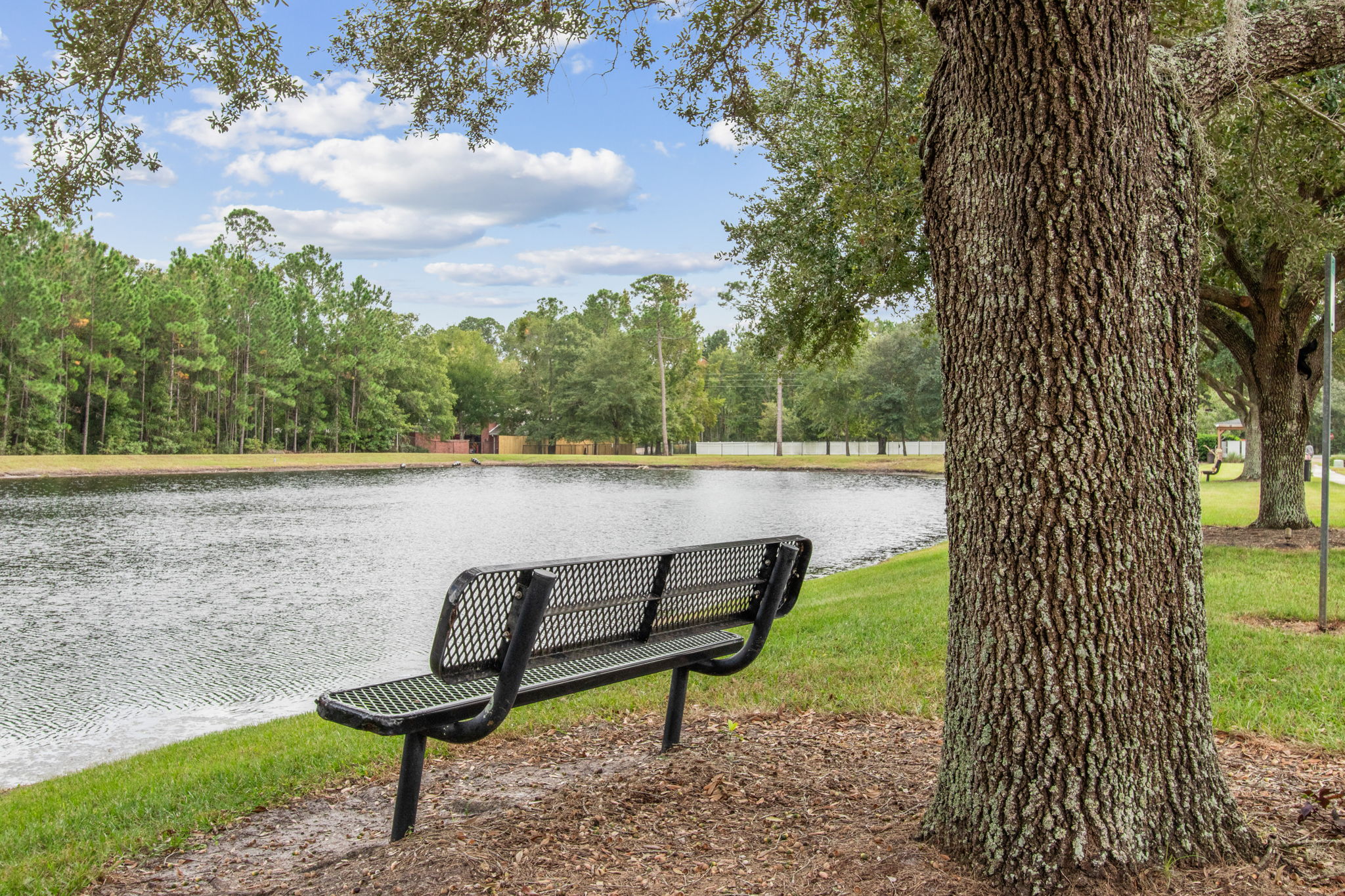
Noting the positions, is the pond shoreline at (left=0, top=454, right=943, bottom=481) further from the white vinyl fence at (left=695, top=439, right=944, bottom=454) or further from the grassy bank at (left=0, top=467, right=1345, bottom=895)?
the grassy bank at (left=0, top=467, right=1345, bottom=895)

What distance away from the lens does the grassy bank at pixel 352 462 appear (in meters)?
39.5

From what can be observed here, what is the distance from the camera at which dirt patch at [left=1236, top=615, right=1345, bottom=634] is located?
606cm

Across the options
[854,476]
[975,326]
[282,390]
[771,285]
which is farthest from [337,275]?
[975,326]

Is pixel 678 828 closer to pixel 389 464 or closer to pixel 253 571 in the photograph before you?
pixel 253 571

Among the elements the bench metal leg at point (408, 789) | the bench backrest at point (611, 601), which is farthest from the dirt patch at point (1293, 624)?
the bench metal leg at point (408, 789)

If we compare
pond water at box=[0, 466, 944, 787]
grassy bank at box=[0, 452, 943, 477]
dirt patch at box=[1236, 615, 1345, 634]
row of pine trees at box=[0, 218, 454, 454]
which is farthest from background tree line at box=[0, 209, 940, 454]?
dirt patch at box=[1236, 615, 1345, 634]

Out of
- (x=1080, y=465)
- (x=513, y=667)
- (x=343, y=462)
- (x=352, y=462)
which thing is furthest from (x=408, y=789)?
(x=352, y=462)

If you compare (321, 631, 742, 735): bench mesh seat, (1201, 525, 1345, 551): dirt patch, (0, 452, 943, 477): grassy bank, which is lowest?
(0, 452, 943, 477): grassy bank

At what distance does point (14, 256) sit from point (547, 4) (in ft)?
145

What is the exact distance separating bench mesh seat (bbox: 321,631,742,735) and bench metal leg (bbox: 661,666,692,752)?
0.18 m

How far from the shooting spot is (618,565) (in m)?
3.61

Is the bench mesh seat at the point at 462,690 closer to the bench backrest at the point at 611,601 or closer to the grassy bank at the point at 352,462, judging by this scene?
the bench backrest at the point at 611,601

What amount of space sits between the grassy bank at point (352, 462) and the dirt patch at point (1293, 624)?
42502 mm

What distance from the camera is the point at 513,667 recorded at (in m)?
3.13
